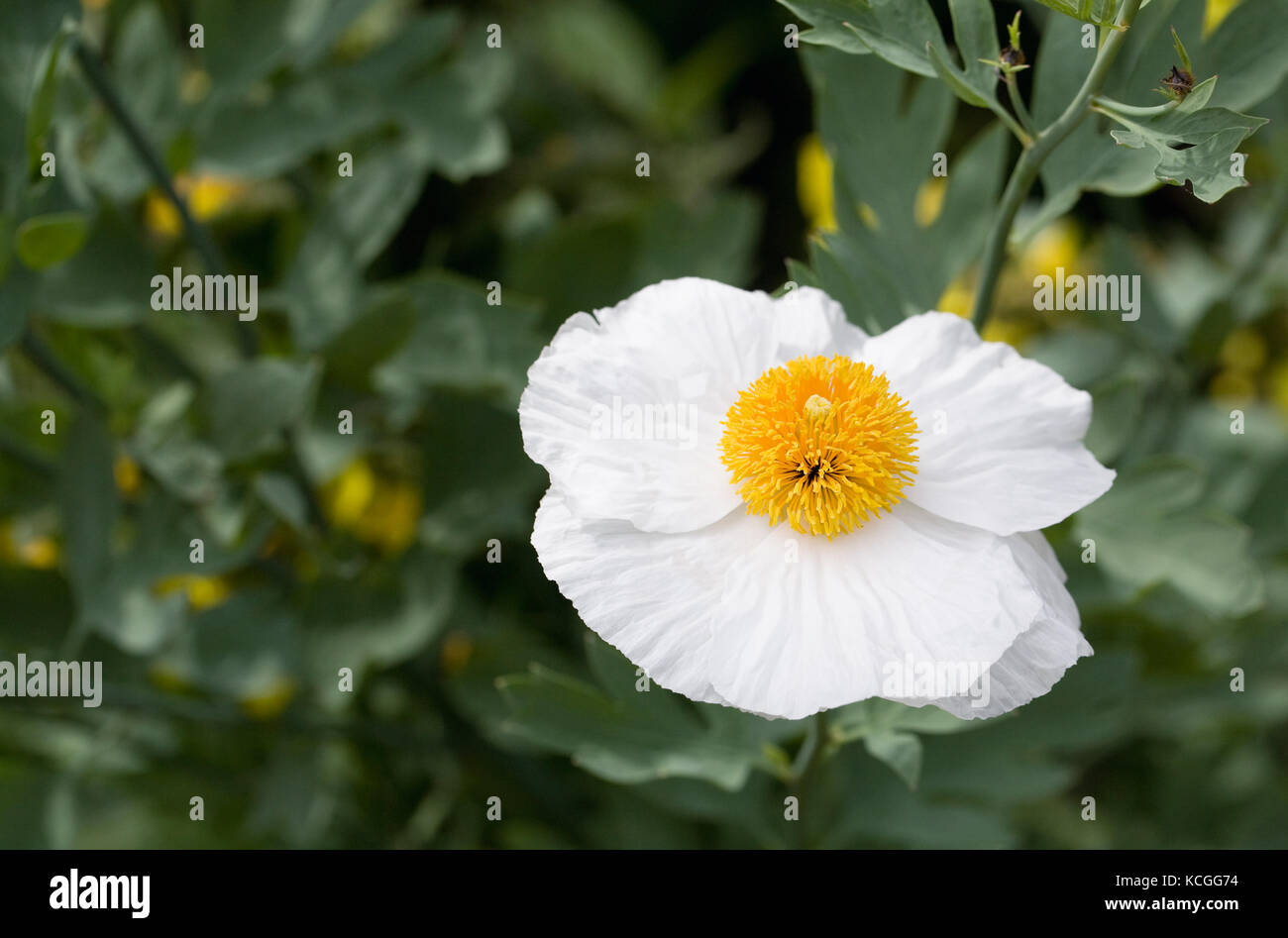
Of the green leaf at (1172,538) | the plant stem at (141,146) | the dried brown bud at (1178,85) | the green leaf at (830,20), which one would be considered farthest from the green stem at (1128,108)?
the plant stem at (141,146)

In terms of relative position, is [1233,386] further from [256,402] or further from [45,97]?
[45,97]

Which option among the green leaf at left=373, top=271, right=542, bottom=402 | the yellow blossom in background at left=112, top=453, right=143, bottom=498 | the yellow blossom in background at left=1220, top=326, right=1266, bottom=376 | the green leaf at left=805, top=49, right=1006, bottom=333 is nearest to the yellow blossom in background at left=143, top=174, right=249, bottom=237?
the yellow blossom in background at left=112, top=453, right=143, bottom=498

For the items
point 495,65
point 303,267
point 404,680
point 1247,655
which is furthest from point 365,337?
point 1247,655

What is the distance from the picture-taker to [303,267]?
892mm

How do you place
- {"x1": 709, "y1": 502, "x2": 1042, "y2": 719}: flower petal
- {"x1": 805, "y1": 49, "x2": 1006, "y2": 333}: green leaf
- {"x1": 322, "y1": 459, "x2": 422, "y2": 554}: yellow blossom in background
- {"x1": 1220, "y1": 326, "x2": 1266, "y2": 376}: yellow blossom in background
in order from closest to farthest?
{"x1": 709, "y1": 502, "x2": 1042, "y2": 719}: flower petal < {"x1": 805, "y1": 49, "x2": 1006, "y2": 333}: green leaf < {"x1": 322, "y1": 459, "x2": 422, "y2": 554}: yellow blossom in background < {"x1": 1220, "y1": 326, "x2": 1266, "y2": 376}: yellow blossom in background

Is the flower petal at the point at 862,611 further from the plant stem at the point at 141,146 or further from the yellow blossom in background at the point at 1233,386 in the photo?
the yellow blossom in background at the point at 1233,386

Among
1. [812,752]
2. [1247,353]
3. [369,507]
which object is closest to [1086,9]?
[812,752]

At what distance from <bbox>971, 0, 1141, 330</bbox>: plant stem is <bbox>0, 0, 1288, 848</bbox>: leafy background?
20mm

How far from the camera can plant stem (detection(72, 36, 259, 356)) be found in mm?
775

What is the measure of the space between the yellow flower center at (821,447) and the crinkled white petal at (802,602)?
0.02 metres

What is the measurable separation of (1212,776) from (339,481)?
947mm

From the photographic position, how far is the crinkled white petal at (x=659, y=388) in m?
0.55

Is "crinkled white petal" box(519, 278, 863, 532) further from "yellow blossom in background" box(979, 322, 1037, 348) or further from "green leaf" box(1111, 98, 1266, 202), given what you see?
"yellow blossom in background" box(979, 322, 1037, 348)
